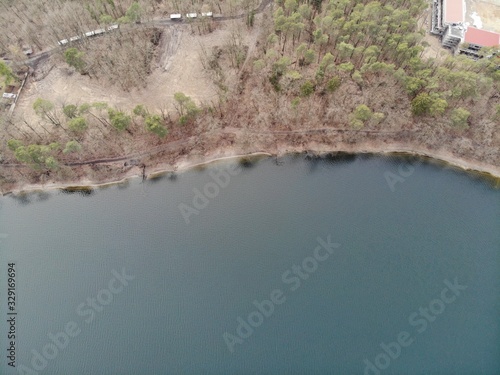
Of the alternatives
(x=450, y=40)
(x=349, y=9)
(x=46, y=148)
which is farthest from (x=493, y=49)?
(x=46, y=148)

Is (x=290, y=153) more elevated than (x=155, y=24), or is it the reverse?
(x=155, y=24)

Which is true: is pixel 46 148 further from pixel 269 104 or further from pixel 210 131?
pixel 269 104

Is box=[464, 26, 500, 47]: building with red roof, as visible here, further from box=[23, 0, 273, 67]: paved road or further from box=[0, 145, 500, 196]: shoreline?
box=[23, 0, 273, 67]: paved road

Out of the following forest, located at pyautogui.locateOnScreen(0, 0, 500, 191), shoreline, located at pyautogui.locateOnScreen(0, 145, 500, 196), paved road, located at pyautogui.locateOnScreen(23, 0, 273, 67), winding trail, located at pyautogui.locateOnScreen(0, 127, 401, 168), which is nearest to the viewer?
forest, located at pyautogui.locateOnScreen(0, 0, 500, 191)

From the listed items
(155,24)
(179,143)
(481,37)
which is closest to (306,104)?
(179,143)

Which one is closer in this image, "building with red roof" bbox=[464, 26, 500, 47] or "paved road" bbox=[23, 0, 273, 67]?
"building with red roof" bbox=[464, 26, 500, 47]

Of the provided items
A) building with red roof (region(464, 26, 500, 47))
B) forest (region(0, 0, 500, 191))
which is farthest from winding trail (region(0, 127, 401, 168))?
building with red roof (region(464, 26, 500, 47))

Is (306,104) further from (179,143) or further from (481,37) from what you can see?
(481,37)

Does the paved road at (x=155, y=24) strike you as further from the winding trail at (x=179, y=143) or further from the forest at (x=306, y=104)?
the winding trail at (x=179, y=143)
